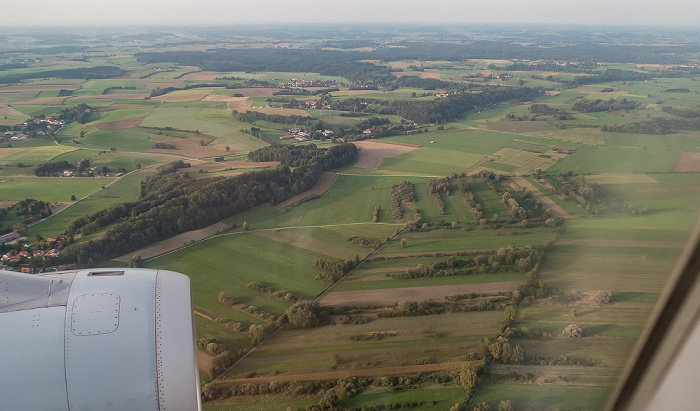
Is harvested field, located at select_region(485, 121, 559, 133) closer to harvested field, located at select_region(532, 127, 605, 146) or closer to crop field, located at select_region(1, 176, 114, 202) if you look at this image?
harvested field, located at select_region(532, 127, 605, 146)

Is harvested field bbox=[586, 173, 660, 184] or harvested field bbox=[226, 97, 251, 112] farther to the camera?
harvested field bbox=[226, 97, 251, 112]

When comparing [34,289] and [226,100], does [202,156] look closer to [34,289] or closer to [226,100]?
[226,100]

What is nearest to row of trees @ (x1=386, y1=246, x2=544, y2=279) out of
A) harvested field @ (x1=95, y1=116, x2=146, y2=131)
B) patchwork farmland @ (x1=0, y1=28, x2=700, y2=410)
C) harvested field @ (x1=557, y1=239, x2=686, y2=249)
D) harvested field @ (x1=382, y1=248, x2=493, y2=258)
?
patchwork farmland @ (x1=0, y1=28, x2=700, y2=410)

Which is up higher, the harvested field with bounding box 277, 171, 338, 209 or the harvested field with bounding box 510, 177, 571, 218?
the harvested field with bounding box 510, 177, 571, 218

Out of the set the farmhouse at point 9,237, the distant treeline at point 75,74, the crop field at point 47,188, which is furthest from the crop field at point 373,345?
the distant treeline at point 75,74

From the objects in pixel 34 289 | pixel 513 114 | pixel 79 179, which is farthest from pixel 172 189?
pixel 513 114

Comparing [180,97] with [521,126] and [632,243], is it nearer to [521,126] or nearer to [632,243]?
[521,126]

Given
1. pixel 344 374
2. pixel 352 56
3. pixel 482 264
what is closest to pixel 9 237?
pixel 344 374
